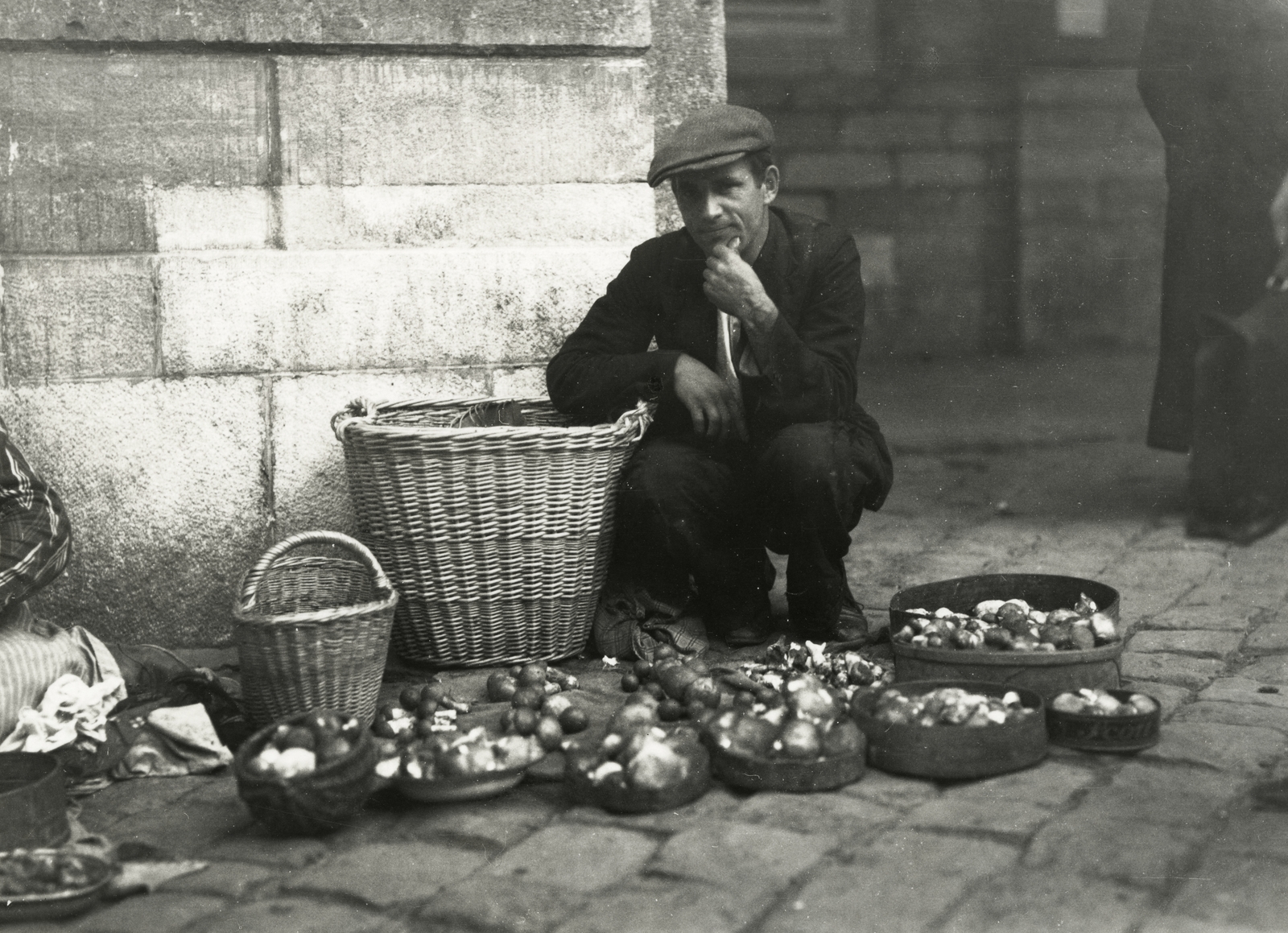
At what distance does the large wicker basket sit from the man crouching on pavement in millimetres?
145

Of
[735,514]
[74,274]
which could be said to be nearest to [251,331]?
[74,274]

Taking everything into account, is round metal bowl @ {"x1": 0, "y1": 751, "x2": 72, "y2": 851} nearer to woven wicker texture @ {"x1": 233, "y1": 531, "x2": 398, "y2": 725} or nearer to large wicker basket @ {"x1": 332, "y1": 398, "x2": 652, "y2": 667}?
woven wicker texture @ {"x1": 233, "y1": 531, "x2": 398, "y2": 725}

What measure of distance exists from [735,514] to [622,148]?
129 cm

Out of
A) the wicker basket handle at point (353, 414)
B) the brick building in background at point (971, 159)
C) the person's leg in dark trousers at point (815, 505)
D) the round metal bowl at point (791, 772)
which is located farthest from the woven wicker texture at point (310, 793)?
the brick building in background at point (971, 159)

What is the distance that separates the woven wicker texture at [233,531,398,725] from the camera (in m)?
3.41

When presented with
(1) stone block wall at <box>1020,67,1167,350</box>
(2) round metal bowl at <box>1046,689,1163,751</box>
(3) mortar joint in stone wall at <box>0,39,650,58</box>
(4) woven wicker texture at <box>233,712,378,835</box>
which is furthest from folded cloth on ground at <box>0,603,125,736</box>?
(1) stone block wall at <box>1020,67,1167,350</box>

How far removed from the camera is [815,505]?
160 inches

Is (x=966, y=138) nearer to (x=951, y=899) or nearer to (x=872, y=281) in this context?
(x=872, y=281)

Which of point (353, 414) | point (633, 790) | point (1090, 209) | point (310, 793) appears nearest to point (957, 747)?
point (633, 790)

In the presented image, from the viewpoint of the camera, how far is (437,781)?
9.69ft

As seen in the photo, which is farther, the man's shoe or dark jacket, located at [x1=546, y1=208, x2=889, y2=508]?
the man's shoe

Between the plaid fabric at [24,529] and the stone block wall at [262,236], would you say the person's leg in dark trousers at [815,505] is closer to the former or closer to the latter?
the stone block wall at [262,236]

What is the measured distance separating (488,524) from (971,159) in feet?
14.8

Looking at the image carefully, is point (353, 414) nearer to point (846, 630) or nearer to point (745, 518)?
point (745, 518)
